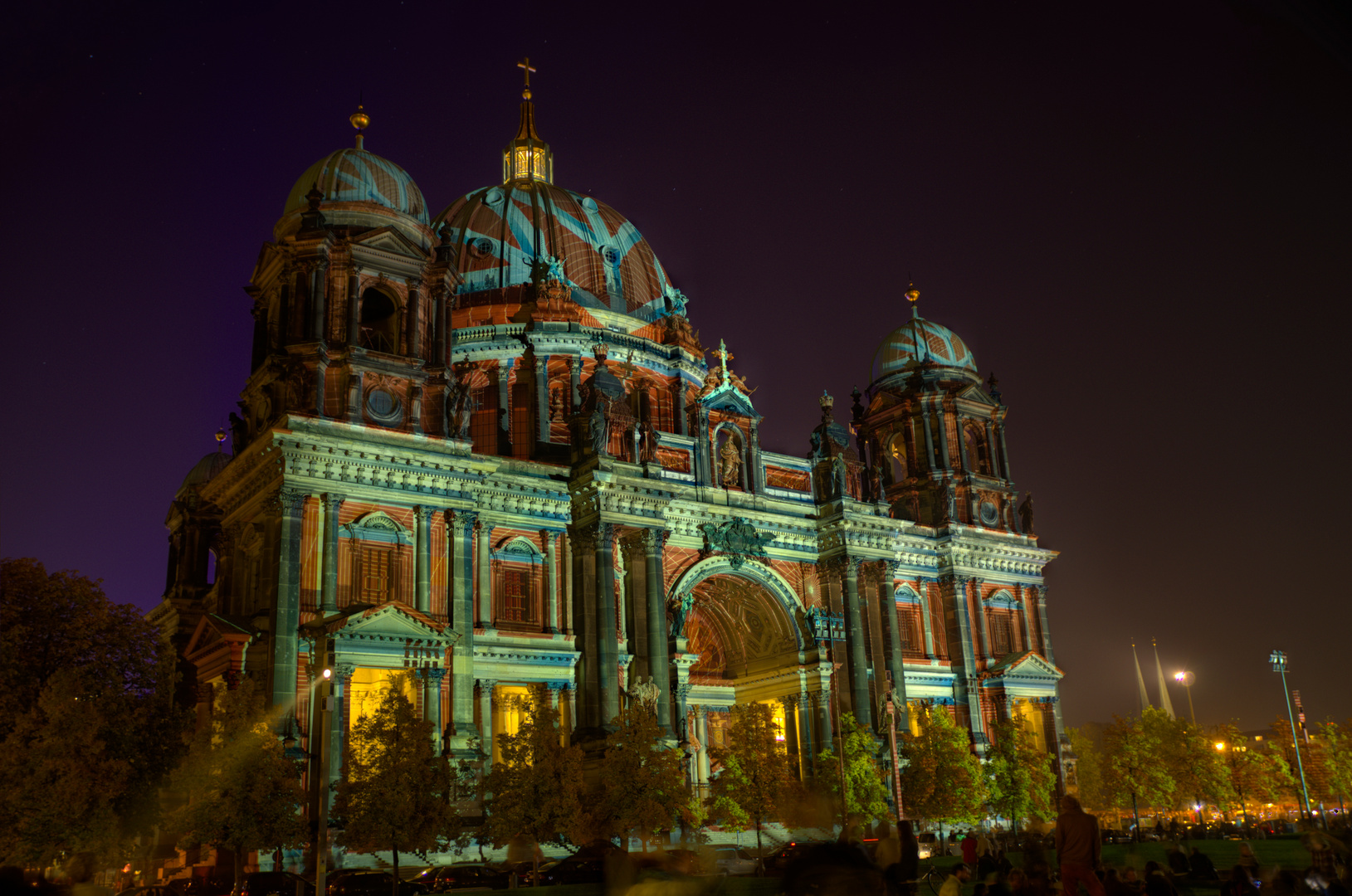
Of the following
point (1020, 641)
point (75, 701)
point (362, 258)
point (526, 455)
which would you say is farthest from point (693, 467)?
point (75, 701)

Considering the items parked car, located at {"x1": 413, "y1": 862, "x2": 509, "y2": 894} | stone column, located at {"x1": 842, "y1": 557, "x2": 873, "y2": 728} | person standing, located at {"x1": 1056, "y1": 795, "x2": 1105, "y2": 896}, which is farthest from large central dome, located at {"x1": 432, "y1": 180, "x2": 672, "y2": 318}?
person standing, located at {"x1": 1056, "y1": 795, "x2": 1105, "y2": 896}

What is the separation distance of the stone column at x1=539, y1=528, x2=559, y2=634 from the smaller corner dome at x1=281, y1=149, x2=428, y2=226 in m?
15.3

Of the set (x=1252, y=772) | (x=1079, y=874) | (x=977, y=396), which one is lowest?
(x=1079, y=874)

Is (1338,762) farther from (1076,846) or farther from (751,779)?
(1076,846)

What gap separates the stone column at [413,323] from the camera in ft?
159

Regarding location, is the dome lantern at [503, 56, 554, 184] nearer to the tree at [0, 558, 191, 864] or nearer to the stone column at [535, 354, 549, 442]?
the stone column at [535, 354, 549, 442]

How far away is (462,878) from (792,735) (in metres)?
25.2

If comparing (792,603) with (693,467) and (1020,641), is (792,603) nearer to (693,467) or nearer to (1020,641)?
(693,467)

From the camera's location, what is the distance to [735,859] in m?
46.4

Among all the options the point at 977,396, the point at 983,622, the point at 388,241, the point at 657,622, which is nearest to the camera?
the point at 388,241

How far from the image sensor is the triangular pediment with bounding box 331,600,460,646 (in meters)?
41.8

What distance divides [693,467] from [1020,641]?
890 inches

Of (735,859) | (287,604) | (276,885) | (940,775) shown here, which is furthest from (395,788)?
(940,775)

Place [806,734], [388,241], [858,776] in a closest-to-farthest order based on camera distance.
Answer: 1. [388,241]
2. [858,776]
3. [806,734]
